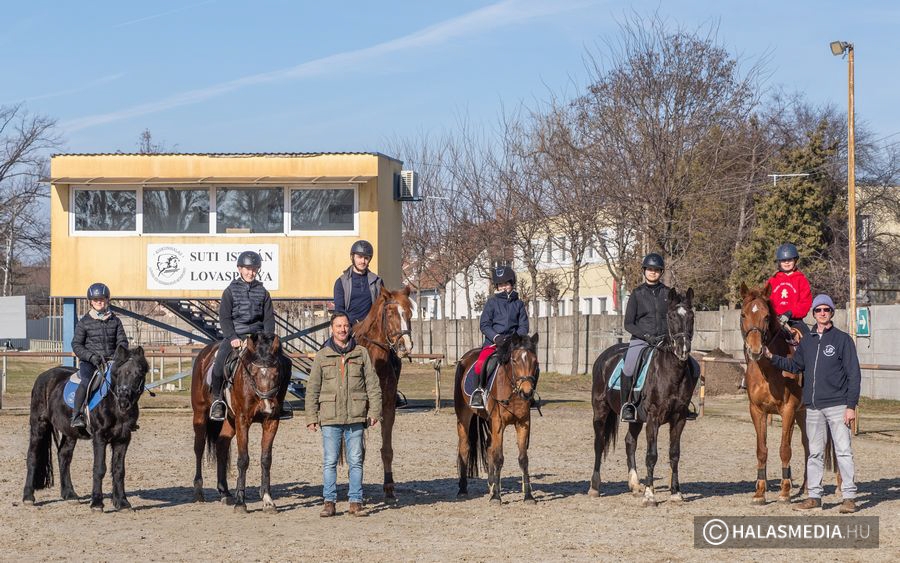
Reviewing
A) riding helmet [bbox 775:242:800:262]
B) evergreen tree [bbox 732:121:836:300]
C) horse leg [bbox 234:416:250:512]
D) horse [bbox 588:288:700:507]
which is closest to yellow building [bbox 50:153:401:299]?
horse leg [bbox 234:416:250:512]

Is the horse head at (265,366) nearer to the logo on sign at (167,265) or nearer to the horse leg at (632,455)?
the horse leg at (632,455)

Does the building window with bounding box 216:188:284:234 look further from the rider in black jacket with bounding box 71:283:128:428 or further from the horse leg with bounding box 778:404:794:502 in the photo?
the horse leg with bounding box 778:404:794:502

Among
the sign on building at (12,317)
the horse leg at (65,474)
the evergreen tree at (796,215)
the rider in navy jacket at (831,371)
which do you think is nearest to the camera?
the rider in navy jacket at (831,371)

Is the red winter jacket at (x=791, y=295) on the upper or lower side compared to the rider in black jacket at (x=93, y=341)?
upper

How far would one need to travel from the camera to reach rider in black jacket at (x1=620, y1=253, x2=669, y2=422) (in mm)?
12406

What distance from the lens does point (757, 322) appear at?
1184 centimetres

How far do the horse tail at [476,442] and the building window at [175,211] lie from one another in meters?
15.8

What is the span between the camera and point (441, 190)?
56.2m

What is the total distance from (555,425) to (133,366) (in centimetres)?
1283

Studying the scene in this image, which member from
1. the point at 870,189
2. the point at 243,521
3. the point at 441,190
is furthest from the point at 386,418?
the point at 870,189

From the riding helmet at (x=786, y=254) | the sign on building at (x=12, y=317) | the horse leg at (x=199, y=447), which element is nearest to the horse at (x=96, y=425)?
the horse leg at (x=199, y=447)

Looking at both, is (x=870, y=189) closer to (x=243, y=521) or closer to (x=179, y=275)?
(x=179, y=275)

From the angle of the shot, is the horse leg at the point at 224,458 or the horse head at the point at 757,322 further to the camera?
the horse leg at the point at 224,458

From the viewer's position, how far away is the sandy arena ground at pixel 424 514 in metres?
9.60
